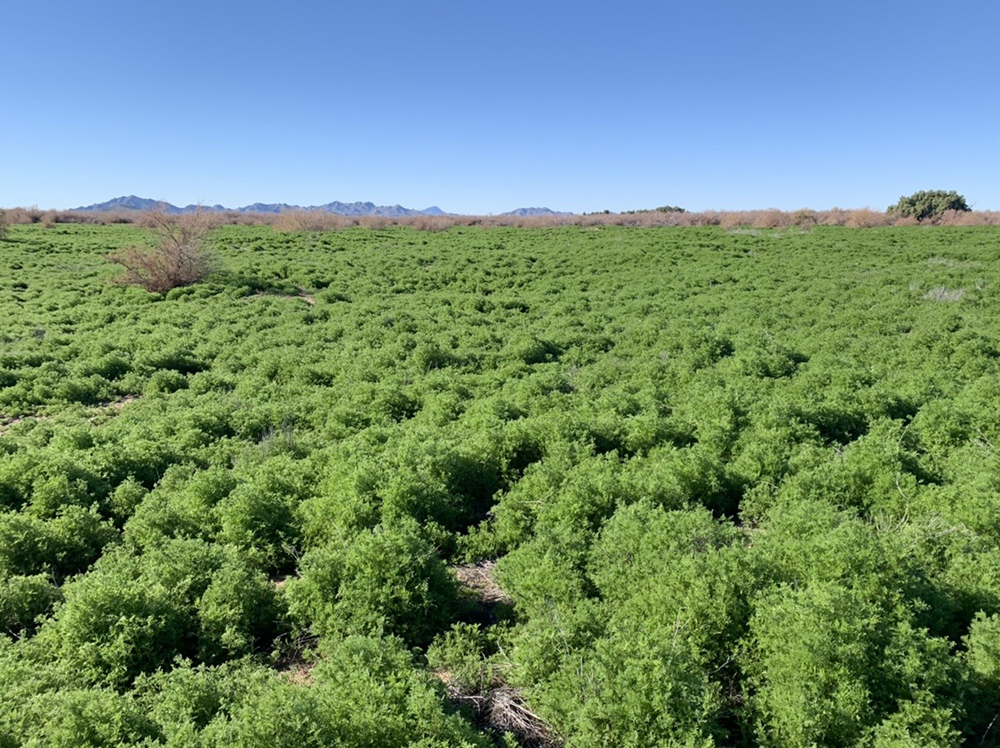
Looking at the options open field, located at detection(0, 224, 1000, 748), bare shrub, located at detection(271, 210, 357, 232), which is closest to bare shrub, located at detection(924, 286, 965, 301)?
open field, located at detection(0, 224, 1000, 748)

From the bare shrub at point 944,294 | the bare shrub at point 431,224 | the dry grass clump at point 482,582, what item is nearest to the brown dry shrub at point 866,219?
the bare shrub at point 944,294

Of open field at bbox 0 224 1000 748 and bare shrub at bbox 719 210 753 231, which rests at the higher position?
bare shrub at bbox 719 210 753 231

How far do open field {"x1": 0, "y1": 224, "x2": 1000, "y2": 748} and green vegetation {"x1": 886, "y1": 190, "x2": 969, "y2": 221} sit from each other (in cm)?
4913

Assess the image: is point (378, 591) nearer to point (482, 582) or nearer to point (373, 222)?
point (482, 582)

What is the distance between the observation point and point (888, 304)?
1867cm

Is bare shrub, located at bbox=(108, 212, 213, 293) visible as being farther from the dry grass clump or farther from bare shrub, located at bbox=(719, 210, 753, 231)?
bare shrub, located at bbox=(719, 210, 753, 231)

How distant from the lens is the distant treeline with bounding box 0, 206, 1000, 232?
1838 inches

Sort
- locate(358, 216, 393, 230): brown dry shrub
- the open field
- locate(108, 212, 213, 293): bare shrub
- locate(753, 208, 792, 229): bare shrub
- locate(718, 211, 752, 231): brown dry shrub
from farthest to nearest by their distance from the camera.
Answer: locate(358, 216, 393, 230): brown dry shrub → locate(718, 211, 752, 231): brown dry shrub → locate(753, 208, 792, 229): bare shrub → locate(108, 212, 213, 293): bare shrub → the open field

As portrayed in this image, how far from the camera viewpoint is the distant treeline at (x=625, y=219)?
46675 millimetres

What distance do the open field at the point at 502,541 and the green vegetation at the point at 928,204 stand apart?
161 ft

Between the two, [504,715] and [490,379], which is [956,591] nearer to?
[504,715]

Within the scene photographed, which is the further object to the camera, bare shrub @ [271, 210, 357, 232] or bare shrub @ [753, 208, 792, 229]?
bare shrub @ [271, 210, 357, 232]

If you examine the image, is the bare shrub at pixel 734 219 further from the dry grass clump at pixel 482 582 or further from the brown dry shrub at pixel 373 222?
the dry grass clump at pixel 482 582

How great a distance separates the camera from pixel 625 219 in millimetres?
57219
